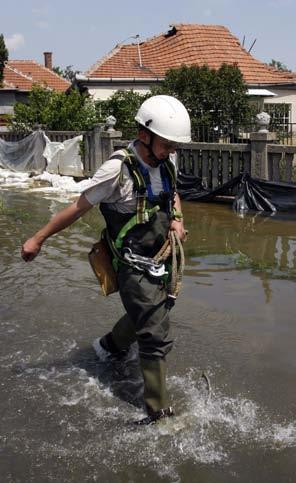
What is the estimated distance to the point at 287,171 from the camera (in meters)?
11.0

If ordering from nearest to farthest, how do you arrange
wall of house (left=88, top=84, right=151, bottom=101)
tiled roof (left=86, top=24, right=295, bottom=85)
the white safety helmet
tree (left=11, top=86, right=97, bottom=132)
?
the white safety helmet, tree (left=11, top=86, right=97, bottom=132), wall of house (left=88, top=84, right=151, bottom=101), tiled roof (left=86, top=24, right=295, bottom=85)

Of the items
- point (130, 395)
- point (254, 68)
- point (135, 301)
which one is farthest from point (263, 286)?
point (254, 68)

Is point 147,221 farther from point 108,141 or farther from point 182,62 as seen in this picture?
point 182,62

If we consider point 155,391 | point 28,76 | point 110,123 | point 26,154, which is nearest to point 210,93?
point 110,123

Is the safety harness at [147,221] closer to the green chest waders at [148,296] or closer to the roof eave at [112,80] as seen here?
the green chest waders at [148,296]

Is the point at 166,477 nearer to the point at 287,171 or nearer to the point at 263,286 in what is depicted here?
the point at 263,286

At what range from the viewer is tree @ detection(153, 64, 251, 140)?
17.5 metres

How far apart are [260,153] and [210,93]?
6932 millimetres

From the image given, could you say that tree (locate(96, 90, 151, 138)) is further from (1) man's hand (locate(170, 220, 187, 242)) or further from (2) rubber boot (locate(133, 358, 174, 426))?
(2) rubber boot (locate(133, 358, 174, 426))

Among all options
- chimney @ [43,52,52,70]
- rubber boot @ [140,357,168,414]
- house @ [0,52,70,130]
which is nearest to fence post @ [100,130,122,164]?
rubber boot @ [140,357,168,414]

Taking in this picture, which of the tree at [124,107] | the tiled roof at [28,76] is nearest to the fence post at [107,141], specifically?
the tree at [124,107]

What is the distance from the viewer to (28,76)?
128 ft

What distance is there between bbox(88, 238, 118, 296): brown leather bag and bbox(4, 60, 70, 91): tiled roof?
31.4 metres

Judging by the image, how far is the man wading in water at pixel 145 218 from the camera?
133 inches
